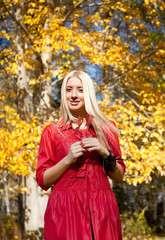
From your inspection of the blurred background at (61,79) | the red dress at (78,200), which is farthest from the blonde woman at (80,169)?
the blurred background at (61,79)

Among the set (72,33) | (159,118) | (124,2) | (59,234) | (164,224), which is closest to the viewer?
(59,234)

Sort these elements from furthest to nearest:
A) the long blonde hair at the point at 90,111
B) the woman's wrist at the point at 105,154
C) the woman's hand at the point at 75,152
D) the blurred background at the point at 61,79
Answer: the blurred background at the point at 61,79
the long blonde hair at the point at 90,111
the woman's wrist at the point at 105,154
the woman's hand at the point at 75,152

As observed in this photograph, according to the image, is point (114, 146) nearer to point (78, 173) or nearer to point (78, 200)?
point (78, 173)

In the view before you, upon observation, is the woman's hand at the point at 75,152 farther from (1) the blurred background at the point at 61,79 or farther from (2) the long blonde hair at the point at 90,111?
(1) the blurred background at the point at 61,79

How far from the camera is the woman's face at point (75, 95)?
6.64 ft

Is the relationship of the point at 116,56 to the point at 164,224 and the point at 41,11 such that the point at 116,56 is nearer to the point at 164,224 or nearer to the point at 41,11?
the point at 41,11

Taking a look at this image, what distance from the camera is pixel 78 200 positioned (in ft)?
5.78

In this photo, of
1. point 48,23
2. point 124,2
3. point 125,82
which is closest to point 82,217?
point 48,23

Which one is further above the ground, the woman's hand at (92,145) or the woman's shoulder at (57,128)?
the woman's shoulder at (57,128)

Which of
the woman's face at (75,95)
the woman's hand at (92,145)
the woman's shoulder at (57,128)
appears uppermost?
the woman's face at (75,95)

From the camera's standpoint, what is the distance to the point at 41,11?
628cm

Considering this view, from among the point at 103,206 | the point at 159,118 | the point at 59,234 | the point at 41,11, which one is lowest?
the point at 59,234

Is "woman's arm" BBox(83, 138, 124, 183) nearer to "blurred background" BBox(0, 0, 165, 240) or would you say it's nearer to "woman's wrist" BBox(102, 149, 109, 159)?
"woman's wrist" BBox(102, 149, 109, 159)

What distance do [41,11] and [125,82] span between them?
10.1 feet
